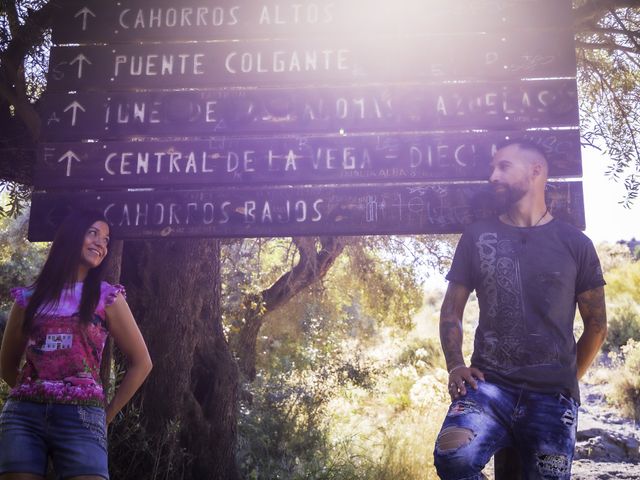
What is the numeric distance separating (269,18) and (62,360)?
9.23ft

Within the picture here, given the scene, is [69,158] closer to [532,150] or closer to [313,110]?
[313,110]

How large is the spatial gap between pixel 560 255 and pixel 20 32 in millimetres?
4355

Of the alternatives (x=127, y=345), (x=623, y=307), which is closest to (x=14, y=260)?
(x=127, y=345)

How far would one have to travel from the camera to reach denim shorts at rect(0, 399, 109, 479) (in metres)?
2.42

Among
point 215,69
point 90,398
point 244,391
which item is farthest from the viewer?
point 244,391

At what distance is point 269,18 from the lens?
13.5ft

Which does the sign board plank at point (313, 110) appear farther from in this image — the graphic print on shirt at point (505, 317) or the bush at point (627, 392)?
the bush at point (627, 392)

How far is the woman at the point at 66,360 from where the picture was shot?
97.4 inches

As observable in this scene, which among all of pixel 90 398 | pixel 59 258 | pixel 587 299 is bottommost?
pixel 90 398

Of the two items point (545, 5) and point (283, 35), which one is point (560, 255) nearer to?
point (545, 5)

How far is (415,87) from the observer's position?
3.95 metres

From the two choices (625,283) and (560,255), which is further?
Answer: (625,283)

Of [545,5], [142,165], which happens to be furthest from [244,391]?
[545,5]

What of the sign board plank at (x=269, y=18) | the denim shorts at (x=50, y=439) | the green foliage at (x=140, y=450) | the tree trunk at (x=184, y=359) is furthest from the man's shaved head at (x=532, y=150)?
the green foliage at (x=140, y=450)
